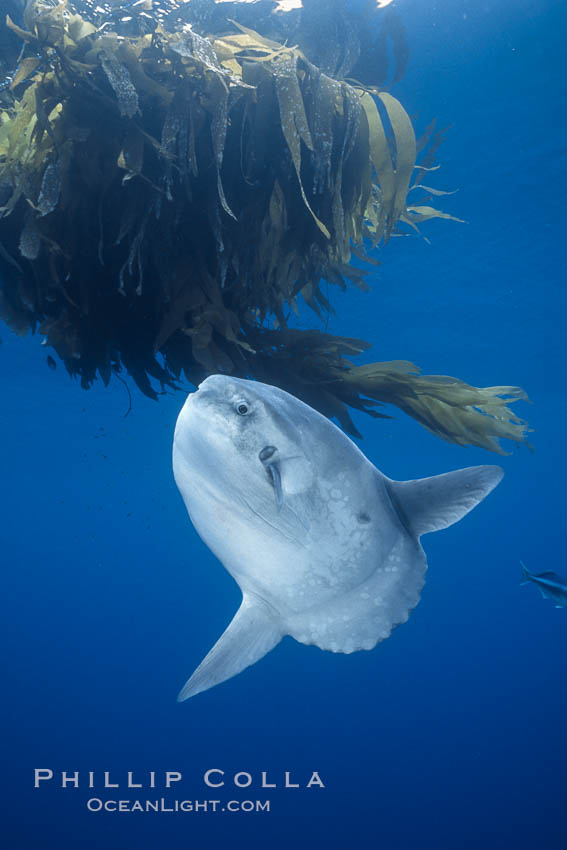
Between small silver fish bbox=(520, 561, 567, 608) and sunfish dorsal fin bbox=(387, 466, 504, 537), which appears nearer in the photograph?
sunfish dorsal fin bbox=(387, 466, 504, 537)

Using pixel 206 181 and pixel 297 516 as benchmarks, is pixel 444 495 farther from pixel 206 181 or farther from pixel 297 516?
pixel 206 181

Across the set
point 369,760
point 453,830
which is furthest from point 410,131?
point 369,760

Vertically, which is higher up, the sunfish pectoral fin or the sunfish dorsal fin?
the sunfish dorsal fin

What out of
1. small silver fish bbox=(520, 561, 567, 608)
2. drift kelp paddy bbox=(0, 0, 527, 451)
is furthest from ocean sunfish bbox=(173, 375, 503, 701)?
small silver fish bbox=(520, 561, 567, 608)

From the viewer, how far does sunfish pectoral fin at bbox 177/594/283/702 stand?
5.79ft

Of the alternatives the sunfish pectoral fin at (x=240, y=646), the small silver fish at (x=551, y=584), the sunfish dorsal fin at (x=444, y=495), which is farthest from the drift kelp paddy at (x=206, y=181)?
the small silver fish at (x=551, y=584)

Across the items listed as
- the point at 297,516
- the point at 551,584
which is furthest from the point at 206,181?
the point at 551,584

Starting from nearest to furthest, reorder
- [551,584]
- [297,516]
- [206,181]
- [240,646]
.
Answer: [297,516], [240,646], [206,181], [551,584]

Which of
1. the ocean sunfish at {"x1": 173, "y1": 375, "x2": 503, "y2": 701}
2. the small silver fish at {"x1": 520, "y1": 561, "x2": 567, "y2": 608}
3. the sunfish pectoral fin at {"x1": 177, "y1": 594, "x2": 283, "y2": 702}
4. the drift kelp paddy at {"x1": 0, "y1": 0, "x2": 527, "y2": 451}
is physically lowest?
the small silver fish at {"x1": 520, "y1": 561, "x2": 567, "y2": 608}

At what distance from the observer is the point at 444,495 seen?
1.81m

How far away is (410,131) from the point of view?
2846 millimetres

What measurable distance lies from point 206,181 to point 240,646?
2539mm

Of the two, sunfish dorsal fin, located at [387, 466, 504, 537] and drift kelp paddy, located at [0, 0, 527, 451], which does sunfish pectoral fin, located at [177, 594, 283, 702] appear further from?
drift kelp paddy, located at [0, 0, 527, 451]

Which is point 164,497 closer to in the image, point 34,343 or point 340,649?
point 34,343
